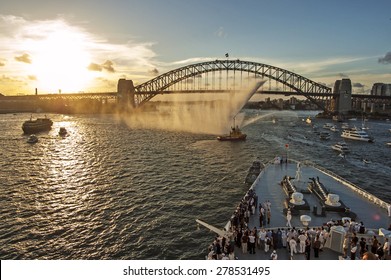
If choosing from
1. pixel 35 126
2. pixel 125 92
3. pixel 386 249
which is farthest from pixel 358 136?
pixel 125 92

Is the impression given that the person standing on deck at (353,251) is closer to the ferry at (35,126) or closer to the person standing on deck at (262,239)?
the person standing on deck at (262,239)

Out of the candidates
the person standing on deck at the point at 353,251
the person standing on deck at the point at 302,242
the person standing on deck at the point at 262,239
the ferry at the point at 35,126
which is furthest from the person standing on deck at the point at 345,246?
the ferry at the point at 35,126

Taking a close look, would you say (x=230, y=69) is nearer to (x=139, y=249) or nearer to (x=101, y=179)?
(x=101, y=179)

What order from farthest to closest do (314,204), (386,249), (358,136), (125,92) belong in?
1. (125,92)
2. (358,136)
3. (314,204)
4. (386,249)

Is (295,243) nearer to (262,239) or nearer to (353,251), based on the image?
(262,239)
